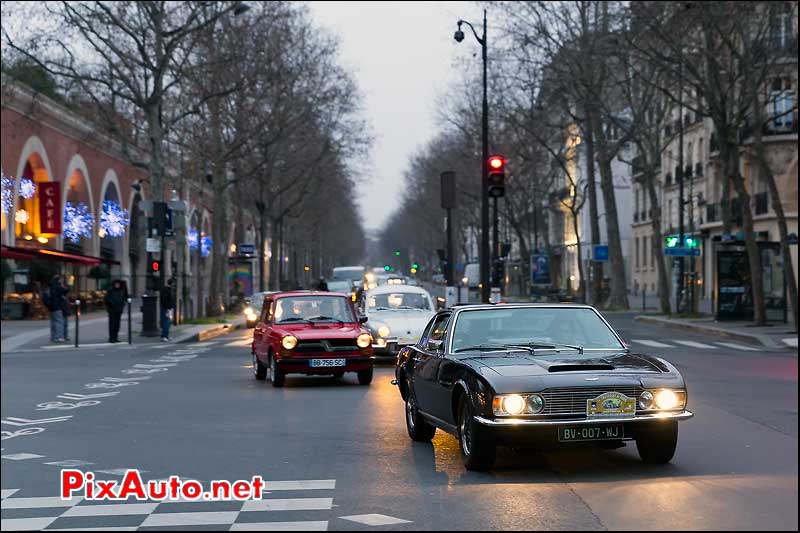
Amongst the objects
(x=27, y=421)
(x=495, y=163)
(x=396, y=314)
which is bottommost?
(x=27, y=421)

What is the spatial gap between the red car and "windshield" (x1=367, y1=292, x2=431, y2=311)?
15.5ft

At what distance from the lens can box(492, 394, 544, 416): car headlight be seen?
9359mm

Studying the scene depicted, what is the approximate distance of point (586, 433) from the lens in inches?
368

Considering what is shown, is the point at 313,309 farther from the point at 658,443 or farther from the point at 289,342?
the point at 658,443

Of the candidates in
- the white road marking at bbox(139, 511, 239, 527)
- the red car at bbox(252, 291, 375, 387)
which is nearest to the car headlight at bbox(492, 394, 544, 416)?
the white road marking at bbox(139, 511, 239, 527)

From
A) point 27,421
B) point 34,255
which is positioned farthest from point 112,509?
point 34,255

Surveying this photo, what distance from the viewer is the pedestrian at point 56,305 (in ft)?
103

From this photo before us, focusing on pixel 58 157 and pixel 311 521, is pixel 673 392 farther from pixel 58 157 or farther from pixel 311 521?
pixel 58 157

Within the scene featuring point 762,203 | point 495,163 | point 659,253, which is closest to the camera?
point 495,163

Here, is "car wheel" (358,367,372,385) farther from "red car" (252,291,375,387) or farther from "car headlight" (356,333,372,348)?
"car headlight" (356,333,372,348)

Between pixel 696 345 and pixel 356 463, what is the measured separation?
69.5 feet

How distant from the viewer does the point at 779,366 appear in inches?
896

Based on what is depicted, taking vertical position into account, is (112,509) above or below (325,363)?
below

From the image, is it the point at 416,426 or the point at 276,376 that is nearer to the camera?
the point at 416,426
